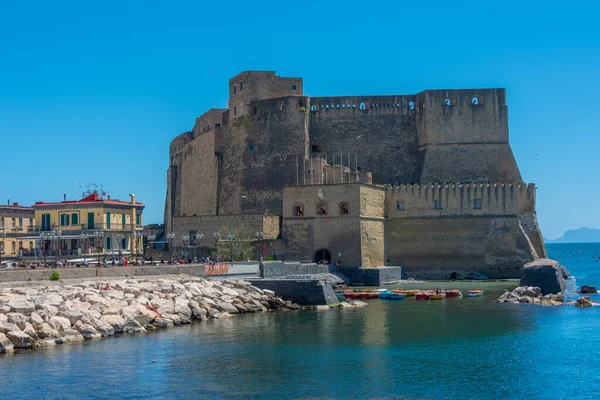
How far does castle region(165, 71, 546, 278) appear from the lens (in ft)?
115

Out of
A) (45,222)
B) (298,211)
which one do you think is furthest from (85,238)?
(298,211)

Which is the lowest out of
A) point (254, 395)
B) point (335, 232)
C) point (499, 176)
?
point (254, 395)

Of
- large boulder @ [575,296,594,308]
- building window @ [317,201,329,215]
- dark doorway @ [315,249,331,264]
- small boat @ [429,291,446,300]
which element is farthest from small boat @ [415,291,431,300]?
building window @ [317,201,329,215]

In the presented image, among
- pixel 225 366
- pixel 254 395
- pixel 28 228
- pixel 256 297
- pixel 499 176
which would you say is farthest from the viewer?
pixel 499 176

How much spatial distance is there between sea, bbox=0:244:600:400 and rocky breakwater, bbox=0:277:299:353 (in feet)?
1.88

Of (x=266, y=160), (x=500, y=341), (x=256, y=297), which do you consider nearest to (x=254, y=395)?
(x=500, y=341)

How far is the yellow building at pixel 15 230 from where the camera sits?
117ft

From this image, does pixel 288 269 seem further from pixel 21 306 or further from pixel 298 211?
pixel 21 306

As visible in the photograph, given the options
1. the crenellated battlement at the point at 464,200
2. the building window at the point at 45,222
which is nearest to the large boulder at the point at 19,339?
A: the building window at the point at 45,222

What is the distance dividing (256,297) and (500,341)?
908cm

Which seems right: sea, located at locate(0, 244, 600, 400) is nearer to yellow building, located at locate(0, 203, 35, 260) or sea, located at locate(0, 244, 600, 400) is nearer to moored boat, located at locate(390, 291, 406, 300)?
moored boat, located at locate(390, 291, 406, 300)

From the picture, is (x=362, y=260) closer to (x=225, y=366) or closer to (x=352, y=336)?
(x=352, y=336)

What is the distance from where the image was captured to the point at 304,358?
16.3m

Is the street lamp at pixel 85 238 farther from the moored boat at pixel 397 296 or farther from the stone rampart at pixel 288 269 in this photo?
the moored boat at pixel 397 296
